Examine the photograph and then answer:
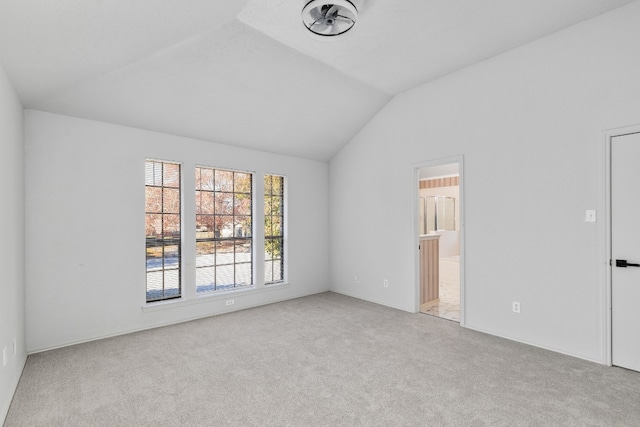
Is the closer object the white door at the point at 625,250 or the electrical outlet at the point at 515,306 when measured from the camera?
the white door at the point at 625,250

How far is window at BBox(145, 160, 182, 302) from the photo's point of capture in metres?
4.01

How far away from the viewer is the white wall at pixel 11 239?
2.25 meters

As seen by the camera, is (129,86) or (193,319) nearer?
(129,86)

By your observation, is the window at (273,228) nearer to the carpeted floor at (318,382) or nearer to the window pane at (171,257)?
the window pane at (171,257)

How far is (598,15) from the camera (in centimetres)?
291

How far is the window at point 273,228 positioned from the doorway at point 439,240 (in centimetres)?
214

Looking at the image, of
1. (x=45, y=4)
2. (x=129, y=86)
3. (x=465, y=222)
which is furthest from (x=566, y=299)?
(x=129, y=86)

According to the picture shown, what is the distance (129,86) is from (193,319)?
2.79 m

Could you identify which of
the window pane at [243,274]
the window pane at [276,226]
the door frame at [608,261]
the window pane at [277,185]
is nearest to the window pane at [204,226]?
the window pane at [243,274]

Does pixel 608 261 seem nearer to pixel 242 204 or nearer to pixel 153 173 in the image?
pixel 242 204

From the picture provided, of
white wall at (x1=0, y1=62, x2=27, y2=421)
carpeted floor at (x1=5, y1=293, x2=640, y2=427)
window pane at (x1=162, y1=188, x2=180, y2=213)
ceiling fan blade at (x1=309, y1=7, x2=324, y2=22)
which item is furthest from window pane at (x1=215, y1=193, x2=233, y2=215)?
ceiling fan blade at (x1=309, y1=7, x2=324, y2=22)

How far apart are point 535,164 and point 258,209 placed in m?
3.51

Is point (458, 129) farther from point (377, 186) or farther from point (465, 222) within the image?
point (377, 186)

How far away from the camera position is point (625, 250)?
2.81 metres
